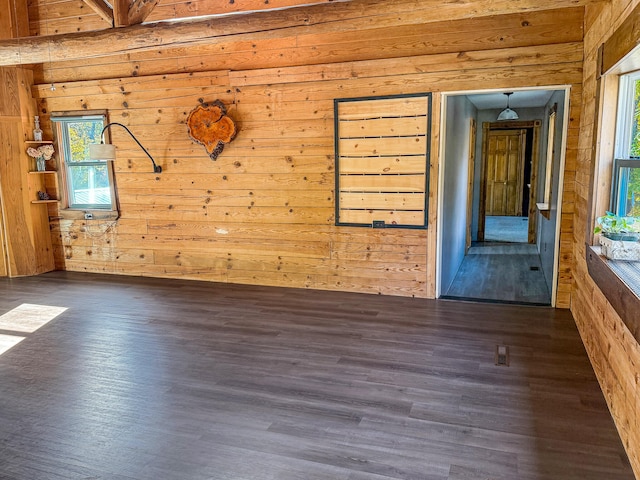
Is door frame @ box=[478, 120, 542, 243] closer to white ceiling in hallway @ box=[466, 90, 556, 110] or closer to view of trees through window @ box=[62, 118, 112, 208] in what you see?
white ceiling in hallway @ box=[466, 90, 556, 110]

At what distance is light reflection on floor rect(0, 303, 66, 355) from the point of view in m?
4.01

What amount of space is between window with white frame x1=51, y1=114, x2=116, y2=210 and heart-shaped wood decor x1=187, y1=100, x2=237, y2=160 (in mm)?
1439

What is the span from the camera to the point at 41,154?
6207 mm

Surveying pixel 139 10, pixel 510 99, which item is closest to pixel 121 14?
pixel 139 10

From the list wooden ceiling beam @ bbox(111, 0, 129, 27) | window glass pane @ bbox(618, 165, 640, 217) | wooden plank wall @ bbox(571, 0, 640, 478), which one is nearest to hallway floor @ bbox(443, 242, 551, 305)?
wooden plank wall @ bbox(571, 0, 640, 478)

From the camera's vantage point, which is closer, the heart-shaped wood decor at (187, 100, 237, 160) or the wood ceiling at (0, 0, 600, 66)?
the wood ceiling at (0, 0, 600, 66)

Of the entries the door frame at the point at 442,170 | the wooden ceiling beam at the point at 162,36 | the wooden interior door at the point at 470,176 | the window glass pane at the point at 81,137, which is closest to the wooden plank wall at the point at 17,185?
the window glass pane at the point at 81,137

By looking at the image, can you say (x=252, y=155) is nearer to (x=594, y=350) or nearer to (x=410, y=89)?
(x=410, y=89)

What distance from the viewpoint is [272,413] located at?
2736 mm

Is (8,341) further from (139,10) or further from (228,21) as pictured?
(228,21)

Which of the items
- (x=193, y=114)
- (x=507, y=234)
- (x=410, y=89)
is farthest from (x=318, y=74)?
(x=507, y=234)

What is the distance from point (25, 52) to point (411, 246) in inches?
170

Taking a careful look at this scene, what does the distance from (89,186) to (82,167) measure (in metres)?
0.27

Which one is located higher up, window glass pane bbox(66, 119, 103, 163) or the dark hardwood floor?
window glass pane bbox(66, 119, 103, 163)
